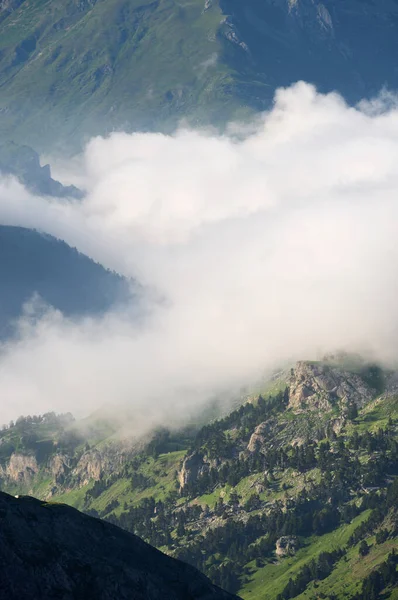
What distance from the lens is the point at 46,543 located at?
14100 centimetres

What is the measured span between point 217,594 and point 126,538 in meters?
18.0

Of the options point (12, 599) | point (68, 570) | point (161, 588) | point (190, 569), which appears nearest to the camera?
point (12, 599)

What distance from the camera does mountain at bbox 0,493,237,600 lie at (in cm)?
13288

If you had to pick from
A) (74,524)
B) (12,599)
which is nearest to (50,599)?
(12,599)

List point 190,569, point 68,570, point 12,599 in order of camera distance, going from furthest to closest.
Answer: point 190,569 < point 68,570 < point 12,599

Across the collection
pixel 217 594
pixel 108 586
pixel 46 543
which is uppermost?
pixel 46 543

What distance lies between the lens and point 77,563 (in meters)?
141

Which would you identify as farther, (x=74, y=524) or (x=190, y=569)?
(x=190, y=569)

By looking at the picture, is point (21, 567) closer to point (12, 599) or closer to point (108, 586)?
point (12, 599)

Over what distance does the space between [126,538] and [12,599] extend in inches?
1274

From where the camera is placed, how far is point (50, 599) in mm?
132375

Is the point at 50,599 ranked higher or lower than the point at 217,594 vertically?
higher

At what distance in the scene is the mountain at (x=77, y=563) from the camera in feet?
436

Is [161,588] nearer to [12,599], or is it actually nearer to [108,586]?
[108,586]
